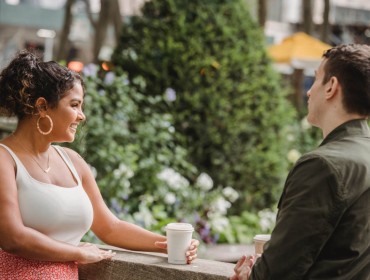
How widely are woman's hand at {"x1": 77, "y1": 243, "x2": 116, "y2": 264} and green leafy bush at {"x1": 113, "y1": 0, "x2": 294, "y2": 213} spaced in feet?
14.2

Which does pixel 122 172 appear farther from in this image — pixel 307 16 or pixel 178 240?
pixel 307 16

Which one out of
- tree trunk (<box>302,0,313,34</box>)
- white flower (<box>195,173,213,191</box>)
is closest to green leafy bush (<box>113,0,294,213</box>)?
white flower (<box>195,173,213,191</box>)

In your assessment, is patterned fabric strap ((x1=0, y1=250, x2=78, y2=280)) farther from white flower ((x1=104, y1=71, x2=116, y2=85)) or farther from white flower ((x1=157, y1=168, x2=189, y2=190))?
white flower ((x1=104, y1=71, x2=116, y2=85))

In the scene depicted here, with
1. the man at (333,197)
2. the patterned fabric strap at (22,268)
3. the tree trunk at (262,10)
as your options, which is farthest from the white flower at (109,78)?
the tree trunk at (262,10)

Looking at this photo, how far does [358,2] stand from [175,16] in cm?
4510

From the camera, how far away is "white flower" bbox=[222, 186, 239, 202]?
302 inches

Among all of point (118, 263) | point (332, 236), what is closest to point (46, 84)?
point (118, 263)

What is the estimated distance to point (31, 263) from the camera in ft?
9.63

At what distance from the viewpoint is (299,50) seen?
59.2 feet

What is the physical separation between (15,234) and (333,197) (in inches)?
46.7

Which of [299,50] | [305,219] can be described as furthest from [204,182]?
[299,50]

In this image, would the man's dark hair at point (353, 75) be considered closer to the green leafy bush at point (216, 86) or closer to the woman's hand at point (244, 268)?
the woman's hand at point (244, 268)

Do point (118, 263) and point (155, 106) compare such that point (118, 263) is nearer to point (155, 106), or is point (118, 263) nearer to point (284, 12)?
point (155, 106)

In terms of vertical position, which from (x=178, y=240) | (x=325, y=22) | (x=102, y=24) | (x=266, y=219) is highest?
(x=178, y=240)
